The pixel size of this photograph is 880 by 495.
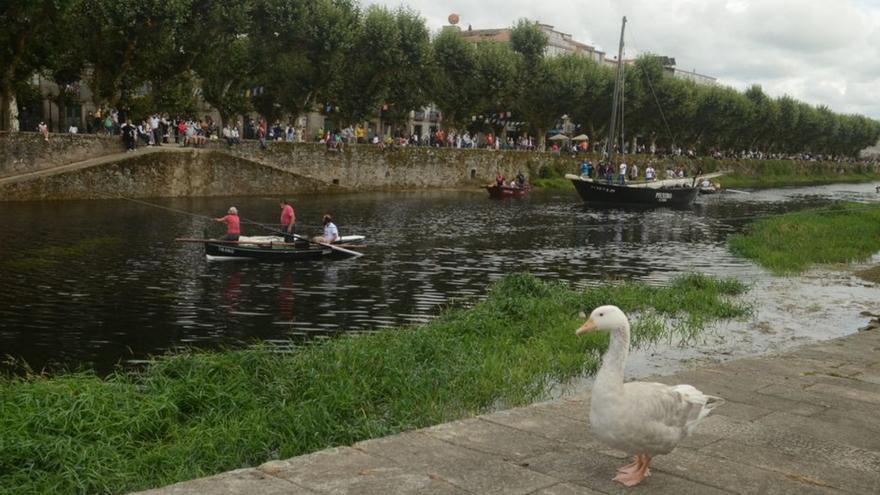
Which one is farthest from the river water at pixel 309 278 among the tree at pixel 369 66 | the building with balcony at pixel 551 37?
the building with balcony at pixel 551 37

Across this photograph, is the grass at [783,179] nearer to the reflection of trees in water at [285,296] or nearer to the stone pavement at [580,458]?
the reflection of trees in water at [285,296]

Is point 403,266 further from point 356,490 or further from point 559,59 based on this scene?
point 559,59

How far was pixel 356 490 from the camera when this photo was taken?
261 inches

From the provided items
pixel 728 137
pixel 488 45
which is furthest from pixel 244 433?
pixel 728 137

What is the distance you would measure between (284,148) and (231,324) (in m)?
39.0

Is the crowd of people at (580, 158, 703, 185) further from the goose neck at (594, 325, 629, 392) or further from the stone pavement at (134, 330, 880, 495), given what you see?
the goose neck at (594, 325, 629, 392)

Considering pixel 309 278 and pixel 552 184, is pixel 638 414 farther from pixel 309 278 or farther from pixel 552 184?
pixel 552 184

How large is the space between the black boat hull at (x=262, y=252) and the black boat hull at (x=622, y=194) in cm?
3404

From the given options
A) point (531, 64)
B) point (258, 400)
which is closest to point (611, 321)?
point (258, 400)

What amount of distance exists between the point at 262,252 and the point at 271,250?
324 millimetres

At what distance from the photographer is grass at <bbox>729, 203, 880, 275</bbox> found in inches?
1137

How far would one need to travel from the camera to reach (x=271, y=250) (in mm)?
26328

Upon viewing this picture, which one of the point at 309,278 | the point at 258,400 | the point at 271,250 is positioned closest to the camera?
the point at 258,400

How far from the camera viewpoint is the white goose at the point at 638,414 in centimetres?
666
